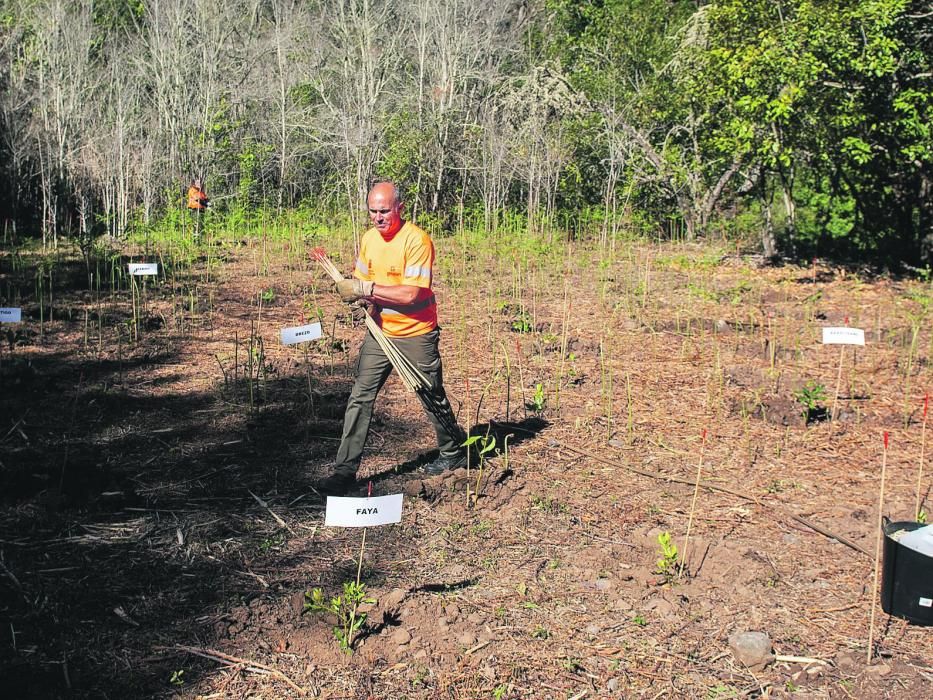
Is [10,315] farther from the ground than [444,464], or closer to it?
farther from the ground

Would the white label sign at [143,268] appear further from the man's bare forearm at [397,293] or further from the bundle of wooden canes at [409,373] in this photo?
the man's bare forearm at [397,293]

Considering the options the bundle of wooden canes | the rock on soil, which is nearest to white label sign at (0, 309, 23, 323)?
the bundle of wooden canes

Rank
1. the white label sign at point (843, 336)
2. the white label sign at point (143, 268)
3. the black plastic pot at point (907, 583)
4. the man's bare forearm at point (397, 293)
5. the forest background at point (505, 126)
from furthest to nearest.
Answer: the forest background at point (505, 126) → the white label sign at point (143, 268) → the white label sign at point (843, 336) → the man's bare forearm at point (397, 293) → the black plastic pot at point (907, 583)

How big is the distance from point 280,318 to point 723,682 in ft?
20.7

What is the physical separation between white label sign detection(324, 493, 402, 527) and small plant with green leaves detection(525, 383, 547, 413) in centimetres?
274

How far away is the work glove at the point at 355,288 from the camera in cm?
443

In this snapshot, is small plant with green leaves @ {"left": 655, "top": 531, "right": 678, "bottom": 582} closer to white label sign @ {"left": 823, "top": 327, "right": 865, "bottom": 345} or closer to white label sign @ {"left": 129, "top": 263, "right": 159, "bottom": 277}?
white label sign @ {"left": 823, "top": 327, "right": 865, "bottom": 345}

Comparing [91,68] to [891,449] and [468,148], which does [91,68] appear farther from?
[891,449]

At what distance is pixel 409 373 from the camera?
15.3 ft

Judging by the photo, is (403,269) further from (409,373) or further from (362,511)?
(362,511)

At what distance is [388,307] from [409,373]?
0.36 m

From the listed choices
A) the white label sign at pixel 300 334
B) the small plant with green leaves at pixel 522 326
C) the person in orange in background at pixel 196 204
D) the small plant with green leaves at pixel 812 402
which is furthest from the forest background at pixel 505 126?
the white label sign at pixel 300 334

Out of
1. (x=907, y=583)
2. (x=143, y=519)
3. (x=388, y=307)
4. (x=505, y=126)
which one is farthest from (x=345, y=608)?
(x=505, y=126)

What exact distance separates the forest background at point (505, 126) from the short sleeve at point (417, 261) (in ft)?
20.8
